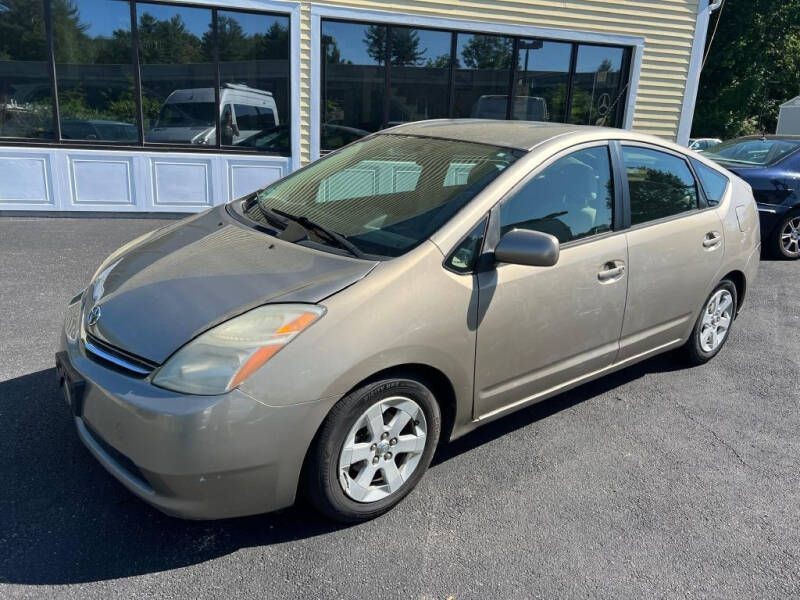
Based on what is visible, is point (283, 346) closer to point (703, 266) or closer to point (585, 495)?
point (585, 495)

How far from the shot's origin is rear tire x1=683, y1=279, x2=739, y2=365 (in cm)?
430

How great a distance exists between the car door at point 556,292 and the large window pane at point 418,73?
247 inches

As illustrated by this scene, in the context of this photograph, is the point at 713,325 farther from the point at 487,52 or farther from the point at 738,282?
the point at 487,52

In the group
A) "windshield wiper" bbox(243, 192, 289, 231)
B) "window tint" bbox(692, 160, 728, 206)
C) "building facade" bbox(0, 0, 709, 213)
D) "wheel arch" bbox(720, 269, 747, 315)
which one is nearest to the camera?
"windshield wiper" bbox(243, 192, 289, 231)

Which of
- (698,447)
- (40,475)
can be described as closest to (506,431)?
(698,447)

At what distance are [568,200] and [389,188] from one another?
92cm

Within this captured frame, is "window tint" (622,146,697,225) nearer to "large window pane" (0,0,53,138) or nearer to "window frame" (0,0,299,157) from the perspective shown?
"window frame" (0,0,299,157)

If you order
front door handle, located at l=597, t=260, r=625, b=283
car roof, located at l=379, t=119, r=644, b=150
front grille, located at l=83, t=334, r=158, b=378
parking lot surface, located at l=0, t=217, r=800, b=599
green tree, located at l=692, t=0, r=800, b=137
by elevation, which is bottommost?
parking lot surface, located at l=0, t=217, r=800, b=599

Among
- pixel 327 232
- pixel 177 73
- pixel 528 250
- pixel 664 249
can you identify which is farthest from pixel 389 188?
pixel 177 73

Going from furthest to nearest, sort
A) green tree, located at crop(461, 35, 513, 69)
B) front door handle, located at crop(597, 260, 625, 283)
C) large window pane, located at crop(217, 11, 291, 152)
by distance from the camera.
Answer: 1. green tree, located at crop(461, 35, 513, 69)
2. large window pane, located at crop(217, 11, 291, 152)
3. front door handle, located at crop(597, 260, 625, 283)

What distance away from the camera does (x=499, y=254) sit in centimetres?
279

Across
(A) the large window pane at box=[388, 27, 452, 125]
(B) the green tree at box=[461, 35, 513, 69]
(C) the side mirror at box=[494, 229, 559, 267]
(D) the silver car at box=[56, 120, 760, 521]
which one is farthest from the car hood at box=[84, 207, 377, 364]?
(B) the green tree at box=[461, 35, 513, 69]

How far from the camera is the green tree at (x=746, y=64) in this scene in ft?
97.7

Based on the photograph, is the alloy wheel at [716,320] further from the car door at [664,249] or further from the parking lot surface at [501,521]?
the parking lot surface at [501,521]
